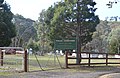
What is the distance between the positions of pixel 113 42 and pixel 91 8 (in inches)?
2595

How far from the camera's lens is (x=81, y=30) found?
108 feet

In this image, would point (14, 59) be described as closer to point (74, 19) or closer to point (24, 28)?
point (74, 19)

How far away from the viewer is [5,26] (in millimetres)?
40812

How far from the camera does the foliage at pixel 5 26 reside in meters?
40.7

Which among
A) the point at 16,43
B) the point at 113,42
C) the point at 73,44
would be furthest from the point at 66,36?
the point at 16,43

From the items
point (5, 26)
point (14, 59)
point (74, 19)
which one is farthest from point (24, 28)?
point (14, 59)

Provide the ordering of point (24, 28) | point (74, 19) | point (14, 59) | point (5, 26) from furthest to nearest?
1. point (24, 28)
2. point (5, 26)
3. point (74, 19)
4. point (14, 59)

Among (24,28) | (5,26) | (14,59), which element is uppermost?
(24,28)

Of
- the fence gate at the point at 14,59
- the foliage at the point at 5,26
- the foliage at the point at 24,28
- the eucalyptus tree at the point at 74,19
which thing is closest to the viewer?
the fence gate at the point at 14,59

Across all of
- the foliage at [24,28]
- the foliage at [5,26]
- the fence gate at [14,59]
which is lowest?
the fence gate at [14,59]

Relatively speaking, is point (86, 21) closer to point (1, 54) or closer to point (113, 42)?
point (1, 54)

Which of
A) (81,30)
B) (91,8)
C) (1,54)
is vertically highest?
(91,8)

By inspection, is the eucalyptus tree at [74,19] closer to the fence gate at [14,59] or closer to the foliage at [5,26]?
the fence gate at [14,59]

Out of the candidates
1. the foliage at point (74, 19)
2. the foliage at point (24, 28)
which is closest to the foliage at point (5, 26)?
the foliage at point (74, 19)
